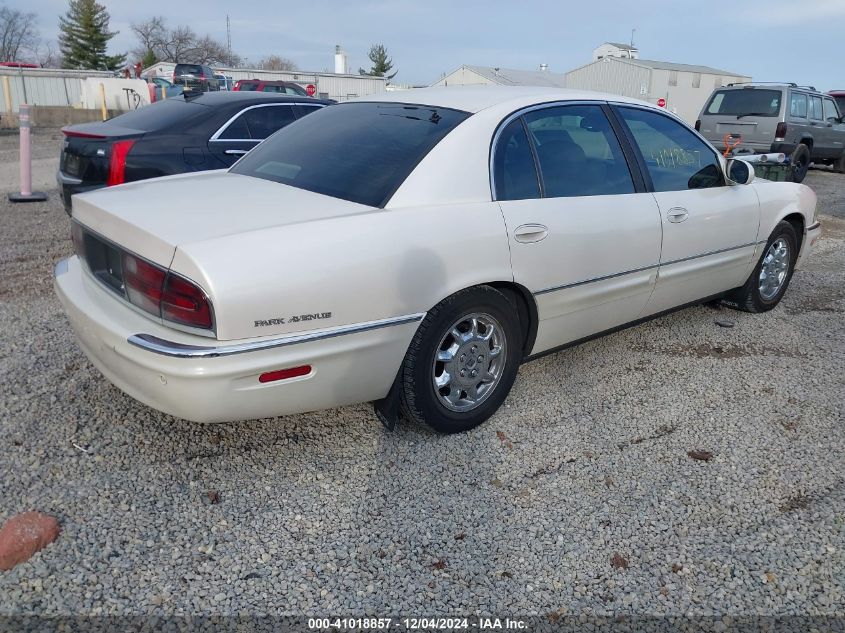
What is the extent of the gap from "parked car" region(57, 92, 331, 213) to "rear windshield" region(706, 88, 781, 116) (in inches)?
383

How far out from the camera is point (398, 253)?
107 inches

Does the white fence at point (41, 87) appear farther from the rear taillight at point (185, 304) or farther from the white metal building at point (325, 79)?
the rear taillight at point (185, 304)

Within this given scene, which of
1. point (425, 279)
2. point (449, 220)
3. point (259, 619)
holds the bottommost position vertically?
point (259, 619)

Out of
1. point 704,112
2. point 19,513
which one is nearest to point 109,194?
point 19,513

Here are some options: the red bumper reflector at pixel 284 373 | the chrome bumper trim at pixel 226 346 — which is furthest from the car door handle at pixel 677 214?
the red bumper reflector at pixel 284 373

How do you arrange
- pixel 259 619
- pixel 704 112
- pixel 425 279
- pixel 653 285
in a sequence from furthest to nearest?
pixel 704 112 → pixel 653 285 → pixel 425 279 → pixel 259 619

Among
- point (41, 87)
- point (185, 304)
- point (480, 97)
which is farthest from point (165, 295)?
point (41, 87)

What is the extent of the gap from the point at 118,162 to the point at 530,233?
4.25 metres

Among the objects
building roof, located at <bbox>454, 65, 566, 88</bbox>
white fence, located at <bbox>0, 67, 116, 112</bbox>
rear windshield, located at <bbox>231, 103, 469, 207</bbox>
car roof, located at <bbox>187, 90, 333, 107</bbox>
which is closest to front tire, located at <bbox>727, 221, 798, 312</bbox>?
rear windshield, located at <bbox>231, 103, 469, 207</bbox>

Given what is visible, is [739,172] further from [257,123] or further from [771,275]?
[257,123]

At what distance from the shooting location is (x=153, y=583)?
225 cm

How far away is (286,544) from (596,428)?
168 centimetres

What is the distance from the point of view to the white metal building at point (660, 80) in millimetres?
38750

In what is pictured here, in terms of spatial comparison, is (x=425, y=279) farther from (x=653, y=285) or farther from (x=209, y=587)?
(x=653, y=285)
